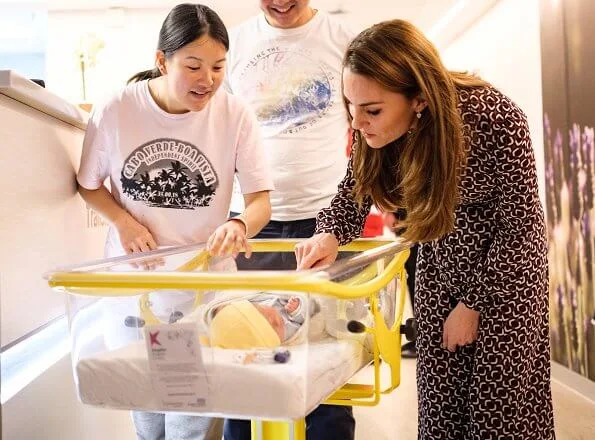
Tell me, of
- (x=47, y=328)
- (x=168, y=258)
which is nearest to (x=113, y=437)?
(x=47, y=328)

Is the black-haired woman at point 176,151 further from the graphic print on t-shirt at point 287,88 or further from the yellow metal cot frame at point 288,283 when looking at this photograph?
the graphic print on t-shirt at point 287,88

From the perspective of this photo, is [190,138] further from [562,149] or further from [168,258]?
[562,149]

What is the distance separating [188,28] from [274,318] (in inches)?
29.1

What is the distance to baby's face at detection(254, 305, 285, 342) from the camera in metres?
1.01

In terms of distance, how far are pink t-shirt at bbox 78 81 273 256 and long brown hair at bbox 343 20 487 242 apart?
0.34 metres

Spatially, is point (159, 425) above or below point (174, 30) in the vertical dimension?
below

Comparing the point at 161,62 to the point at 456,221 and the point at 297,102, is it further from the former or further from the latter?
the point at 456,221

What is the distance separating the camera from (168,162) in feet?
5.04

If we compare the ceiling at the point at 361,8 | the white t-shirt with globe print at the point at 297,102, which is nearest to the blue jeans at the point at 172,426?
the white t-shirt with globe print at the point at 297,102

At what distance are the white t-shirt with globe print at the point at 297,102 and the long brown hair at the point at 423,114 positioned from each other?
54 cm

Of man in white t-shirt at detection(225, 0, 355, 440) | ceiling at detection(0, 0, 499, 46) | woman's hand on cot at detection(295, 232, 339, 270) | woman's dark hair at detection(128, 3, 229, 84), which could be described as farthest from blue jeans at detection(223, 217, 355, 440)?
ceiling at detection(0, 0, 499, 46)

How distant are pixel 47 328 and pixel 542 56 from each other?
3127 mm

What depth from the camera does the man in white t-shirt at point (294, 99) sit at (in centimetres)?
198

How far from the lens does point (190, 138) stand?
155cm
